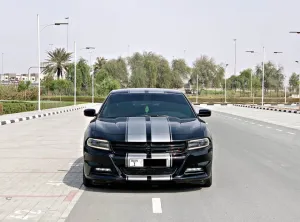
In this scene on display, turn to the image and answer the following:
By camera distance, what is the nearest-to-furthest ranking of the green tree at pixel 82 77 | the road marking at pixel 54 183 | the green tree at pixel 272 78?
1. the road marking at pixel 54 183
2. the green tree at pixel 82 77
3. the green tree at pixel 272 78

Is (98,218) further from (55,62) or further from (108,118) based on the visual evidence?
(55,62)

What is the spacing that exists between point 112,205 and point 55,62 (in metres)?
99.9

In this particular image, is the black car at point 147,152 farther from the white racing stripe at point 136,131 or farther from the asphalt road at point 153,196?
the asphalt road at point 153,196

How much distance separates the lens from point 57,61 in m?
104

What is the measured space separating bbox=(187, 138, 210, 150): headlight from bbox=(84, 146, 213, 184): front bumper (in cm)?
6

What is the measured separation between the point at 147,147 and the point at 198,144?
779 mm

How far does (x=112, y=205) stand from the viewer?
6.31 m

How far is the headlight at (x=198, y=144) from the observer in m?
6.82

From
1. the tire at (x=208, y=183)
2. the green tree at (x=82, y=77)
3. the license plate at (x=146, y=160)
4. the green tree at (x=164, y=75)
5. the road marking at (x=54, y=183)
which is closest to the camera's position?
the license plate at (x=146, y=160)

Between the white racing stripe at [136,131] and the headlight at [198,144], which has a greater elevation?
the white racing stripe at [136,131]

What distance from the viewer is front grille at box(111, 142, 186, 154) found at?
21.8 feet

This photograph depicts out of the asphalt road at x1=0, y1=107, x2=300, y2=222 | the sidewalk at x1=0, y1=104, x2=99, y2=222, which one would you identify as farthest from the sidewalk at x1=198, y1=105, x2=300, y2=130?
the asphalt road at x1=0, y1=107, x2=300, y2=222

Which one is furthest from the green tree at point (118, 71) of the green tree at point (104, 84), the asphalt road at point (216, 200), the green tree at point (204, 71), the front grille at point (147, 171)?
the front grille at point (147, 171)

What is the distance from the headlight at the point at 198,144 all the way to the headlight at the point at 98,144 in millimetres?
1172
